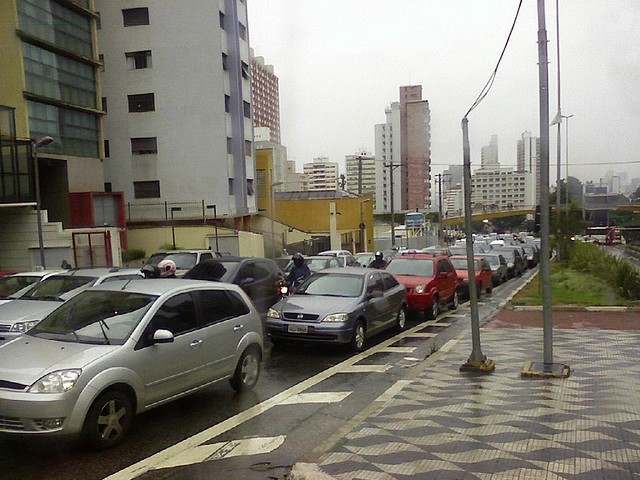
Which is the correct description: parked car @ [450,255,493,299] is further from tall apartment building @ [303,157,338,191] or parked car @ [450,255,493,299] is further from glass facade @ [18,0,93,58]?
tall apartment building @ [303,157,338,191]

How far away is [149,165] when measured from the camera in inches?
1455

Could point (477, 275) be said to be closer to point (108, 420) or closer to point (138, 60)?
point (108, 420)

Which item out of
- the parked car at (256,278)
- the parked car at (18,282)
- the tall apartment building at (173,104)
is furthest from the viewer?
the tall apartment building at (173,104)

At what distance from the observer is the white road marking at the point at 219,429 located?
520 cm

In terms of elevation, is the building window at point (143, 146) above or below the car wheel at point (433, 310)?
above

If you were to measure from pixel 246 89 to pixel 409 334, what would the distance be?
2982cm

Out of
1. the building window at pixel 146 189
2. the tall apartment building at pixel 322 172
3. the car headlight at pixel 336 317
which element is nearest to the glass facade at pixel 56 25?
the building window at pixel 146 189

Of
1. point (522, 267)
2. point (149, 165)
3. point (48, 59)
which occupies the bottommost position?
point (522, 267)

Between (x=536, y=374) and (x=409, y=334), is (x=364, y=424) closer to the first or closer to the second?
(x=536, y=374)

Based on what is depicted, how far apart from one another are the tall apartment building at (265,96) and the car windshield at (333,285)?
27.6 meters

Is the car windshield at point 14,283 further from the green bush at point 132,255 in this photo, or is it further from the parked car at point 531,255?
the parked car at point 531,255

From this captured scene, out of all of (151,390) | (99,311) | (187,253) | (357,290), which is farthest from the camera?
(187,253)

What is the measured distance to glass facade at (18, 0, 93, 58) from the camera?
2680 cm

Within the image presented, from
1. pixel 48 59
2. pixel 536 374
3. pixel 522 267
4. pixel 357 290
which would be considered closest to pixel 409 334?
pixel 357 290
